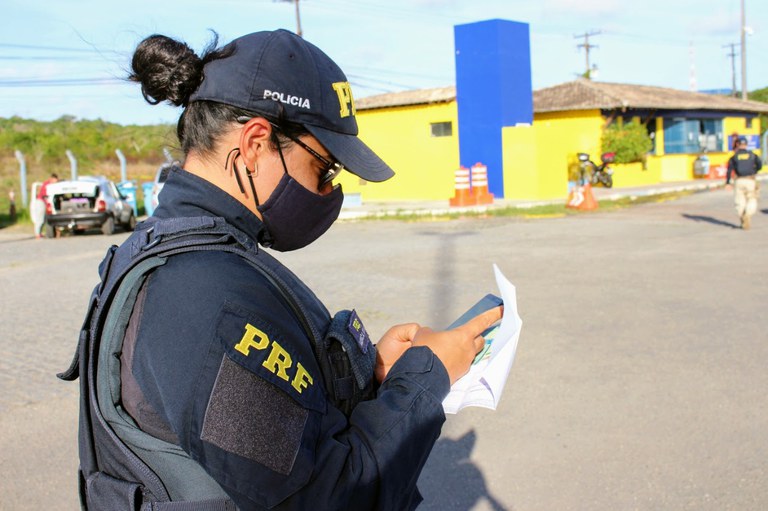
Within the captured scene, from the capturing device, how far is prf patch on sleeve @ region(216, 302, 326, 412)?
1.22m

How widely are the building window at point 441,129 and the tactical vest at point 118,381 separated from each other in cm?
2535

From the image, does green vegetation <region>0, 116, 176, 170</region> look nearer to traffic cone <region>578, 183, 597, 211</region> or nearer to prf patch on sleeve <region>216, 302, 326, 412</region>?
traffic cone <region>578, 183, 597, 211</region>

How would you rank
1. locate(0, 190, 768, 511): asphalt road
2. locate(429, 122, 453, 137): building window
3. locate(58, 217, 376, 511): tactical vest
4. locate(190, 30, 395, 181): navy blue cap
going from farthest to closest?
locate(429, 122, 453, 137): building window < locate(0, 190, 768, 511): asphalt road < locate(190, 30, 395, 181): navy blue cap < locate(58, 217, 376, 511): tactical vest

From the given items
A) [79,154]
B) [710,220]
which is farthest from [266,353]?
[79,154]

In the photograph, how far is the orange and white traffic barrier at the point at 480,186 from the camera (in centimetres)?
2177

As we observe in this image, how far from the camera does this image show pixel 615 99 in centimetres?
2783

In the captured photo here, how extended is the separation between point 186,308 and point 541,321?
6.08 metres

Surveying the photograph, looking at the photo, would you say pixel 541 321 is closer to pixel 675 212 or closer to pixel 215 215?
pixel 215 215

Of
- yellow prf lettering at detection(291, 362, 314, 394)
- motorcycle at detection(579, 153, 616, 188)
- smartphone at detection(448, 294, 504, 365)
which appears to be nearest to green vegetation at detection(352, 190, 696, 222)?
motorcycle at detection(579, 153, 616, 188)

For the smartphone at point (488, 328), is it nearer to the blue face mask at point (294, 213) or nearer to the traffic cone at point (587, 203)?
the blue face mask at point (294, 213)

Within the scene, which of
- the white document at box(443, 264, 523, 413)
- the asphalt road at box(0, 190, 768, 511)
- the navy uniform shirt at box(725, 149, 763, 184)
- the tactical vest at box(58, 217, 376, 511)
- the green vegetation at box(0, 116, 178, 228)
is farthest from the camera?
the green vegetation at box(0, 116, 178, 228)

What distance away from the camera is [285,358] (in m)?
1.26

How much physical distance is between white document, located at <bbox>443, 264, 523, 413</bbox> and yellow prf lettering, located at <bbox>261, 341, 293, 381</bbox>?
480 mm

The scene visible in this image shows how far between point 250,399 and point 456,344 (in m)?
0.59
